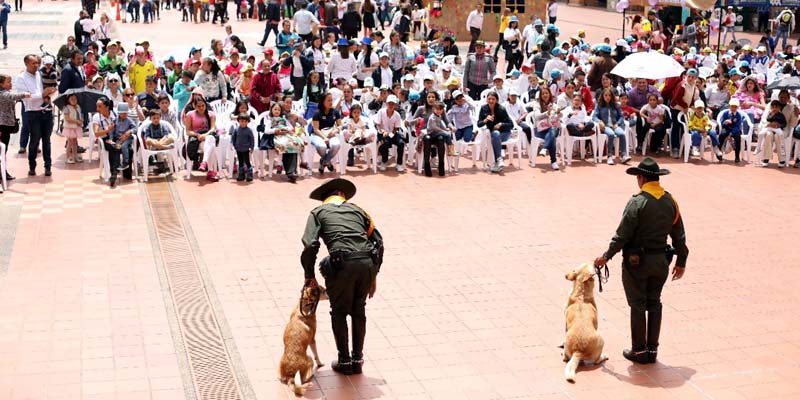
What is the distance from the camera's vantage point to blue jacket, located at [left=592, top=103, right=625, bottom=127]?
17.1 meters

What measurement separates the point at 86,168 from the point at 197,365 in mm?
8341

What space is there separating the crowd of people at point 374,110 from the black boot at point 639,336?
298 inches

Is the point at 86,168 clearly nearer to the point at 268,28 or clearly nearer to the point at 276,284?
the point at 276,284

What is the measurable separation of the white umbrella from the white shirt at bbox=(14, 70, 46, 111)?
29.1 feet

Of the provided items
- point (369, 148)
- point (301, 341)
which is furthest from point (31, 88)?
point (301, 341)

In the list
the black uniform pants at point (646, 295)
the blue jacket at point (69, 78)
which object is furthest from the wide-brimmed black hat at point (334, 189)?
the blue jacket at point (69, 78)

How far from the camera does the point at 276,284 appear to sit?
423 inches

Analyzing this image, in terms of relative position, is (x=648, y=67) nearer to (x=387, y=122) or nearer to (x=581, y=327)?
(x=387, y=122)

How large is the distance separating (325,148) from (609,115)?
4564mm

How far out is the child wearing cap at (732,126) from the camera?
57.1 feet

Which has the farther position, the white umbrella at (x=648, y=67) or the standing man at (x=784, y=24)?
the standing man at (x=784, y=24)

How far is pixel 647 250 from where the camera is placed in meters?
8.38

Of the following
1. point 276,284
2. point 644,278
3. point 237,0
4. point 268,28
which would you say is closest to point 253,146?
point 276,284

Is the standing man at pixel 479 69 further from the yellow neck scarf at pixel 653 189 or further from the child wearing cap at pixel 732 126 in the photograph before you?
the yellow neck scarf at pixel 653 189
